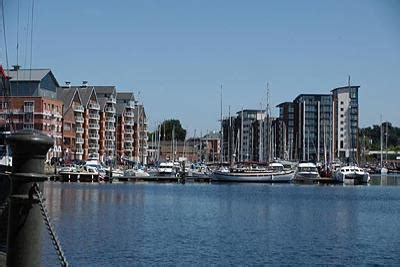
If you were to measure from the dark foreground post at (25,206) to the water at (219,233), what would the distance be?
917 inches

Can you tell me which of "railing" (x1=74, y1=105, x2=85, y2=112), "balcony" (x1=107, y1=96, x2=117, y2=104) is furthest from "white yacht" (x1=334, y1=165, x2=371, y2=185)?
"balcony" (x1=107, y1=96, x2=117, y2=104)

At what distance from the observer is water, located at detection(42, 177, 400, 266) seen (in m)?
35.6

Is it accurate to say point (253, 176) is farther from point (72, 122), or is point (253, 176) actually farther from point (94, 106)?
point (94, 106)

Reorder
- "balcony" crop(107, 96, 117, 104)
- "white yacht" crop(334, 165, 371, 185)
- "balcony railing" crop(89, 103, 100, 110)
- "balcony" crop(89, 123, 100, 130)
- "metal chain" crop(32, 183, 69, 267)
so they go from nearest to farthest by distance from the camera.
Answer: "metal chain" crop(32, 183, 69, 267) → "white yacht" crop(334, 165, 371, 185) → "balcony railing" crop(89, 103, 100, 110) → "balcony" crop(89, 123, 100, 130) → "balcony" crop(107, 96, 117, 104)

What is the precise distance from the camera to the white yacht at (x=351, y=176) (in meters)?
147

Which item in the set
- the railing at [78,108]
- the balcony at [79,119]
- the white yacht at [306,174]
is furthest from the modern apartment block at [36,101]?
the white yacht at [306,174]

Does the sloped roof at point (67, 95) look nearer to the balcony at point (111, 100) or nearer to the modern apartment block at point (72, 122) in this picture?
the modern apartment block at point (72, 122)

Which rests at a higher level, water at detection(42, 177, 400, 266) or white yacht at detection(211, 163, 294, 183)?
white yacht at detection(211, 163, 294, 183)

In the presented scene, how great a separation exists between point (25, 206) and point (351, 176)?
146 metres

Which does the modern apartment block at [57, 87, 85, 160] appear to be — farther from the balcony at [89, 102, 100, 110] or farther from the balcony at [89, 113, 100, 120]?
the balcony at [89, 113, 100, 120]

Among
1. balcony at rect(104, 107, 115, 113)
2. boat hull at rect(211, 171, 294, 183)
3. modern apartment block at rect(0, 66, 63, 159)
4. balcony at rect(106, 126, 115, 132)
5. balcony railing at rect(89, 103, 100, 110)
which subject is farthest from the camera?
balcony at rect(106, 126, 115, 132)

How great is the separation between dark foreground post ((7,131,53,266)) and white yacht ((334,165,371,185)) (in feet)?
469

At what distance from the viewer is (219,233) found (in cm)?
4872

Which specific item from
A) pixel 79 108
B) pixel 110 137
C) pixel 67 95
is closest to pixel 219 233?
pixel 79 108
